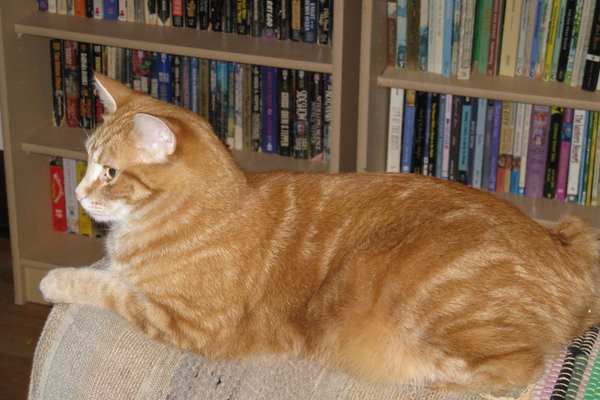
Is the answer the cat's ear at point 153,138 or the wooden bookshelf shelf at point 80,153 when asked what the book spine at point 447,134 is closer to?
the wooden bookshelf shelf at point 80,153

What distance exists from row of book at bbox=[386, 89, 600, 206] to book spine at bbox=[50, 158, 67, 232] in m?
1.02

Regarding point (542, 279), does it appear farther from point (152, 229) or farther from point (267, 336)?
point (152, 229)

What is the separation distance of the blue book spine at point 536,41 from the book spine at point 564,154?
5.7 inches

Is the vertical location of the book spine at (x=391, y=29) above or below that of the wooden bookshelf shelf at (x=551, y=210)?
above

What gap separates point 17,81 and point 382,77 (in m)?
1.04

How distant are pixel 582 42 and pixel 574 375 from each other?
118cm

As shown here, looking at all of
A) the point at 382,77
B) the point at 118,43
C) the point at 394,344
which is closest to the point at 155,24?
the point at 118,43

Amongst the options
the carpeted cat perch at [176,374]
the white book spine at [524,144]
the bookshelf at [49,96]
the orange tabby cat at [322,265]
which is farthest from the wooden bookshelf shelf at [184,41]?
the carpeted cat perch at [176,374]

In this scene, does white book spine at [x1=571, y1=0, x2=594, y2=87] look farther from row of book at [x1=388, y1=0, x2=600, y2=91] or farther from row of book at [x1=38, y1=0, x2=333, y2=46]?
row of book at [x1=38, y1=0, x2=333, y2=46]

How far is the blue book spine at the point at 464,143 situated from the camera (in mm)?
2621

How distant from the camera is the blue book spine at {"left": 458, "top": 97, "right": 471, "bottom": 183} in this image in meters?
2.62

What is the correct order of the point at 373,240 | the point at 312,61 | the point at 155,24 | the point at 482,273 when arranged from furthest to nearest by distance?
the point at 155,24 → the point at 312,61 → the point at 373,240 → the point at 482,273

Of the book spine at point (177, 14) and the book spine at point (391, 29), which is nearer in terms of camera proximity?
the book spine at point (391, 29)

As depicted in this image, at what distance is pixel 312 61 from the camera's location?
2479mm
